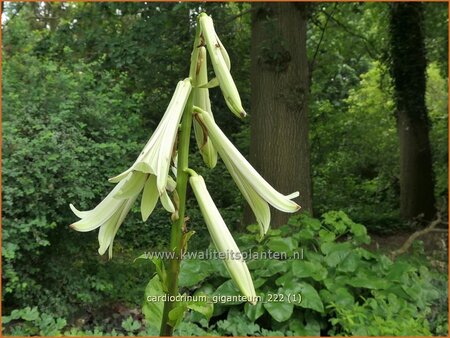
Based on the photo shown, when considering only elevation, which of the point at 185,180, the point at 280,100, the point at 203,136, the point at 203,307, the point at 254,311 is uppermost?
the point at 280,100

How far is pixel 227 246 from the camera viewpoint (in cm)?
108

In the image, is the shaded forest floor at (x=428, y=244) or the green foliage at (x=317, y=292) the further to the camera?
the shaded forest floor at (x=428, y=244)

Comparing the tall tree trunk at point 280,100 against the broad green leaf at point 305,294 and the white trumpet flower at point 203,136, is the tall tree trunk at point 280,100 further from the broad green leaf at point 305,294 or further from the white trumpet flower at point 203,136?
the white trumpet flower at point 203,136

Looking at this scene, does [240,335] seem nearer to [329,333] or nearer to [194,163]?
[329,333]

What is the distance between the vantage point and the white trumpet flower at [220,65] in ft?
3.77

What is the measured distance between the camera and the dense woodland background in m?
3.17

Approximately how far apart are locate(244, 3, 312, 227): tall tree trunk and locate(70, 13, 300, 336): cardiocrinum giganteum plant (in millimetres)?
3794

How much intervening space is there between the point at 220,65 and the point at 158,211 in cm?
338

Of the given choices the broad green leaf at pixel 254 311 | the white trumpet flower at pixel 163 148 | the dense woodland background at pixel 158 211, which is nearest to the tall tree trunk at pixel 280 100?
the dense woodland background at pixel 158 211

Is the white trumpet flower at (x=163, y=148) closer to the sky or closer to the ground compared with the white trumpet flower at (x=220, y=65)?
closer to the ground

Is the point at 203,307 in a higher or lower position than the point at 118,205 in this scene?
lower

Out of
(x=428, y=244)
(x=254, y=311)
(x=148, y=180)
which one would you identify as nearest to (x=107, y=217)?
(x=148, y=180)

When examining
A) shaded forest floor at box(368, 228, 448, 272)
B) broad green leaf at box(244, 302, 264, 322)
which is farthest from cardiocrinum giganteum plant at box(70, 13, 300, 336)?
shaded forest floor at box(368, 228, 448, 272)

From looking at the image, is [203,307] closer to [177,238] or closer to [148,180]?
[177,238]
